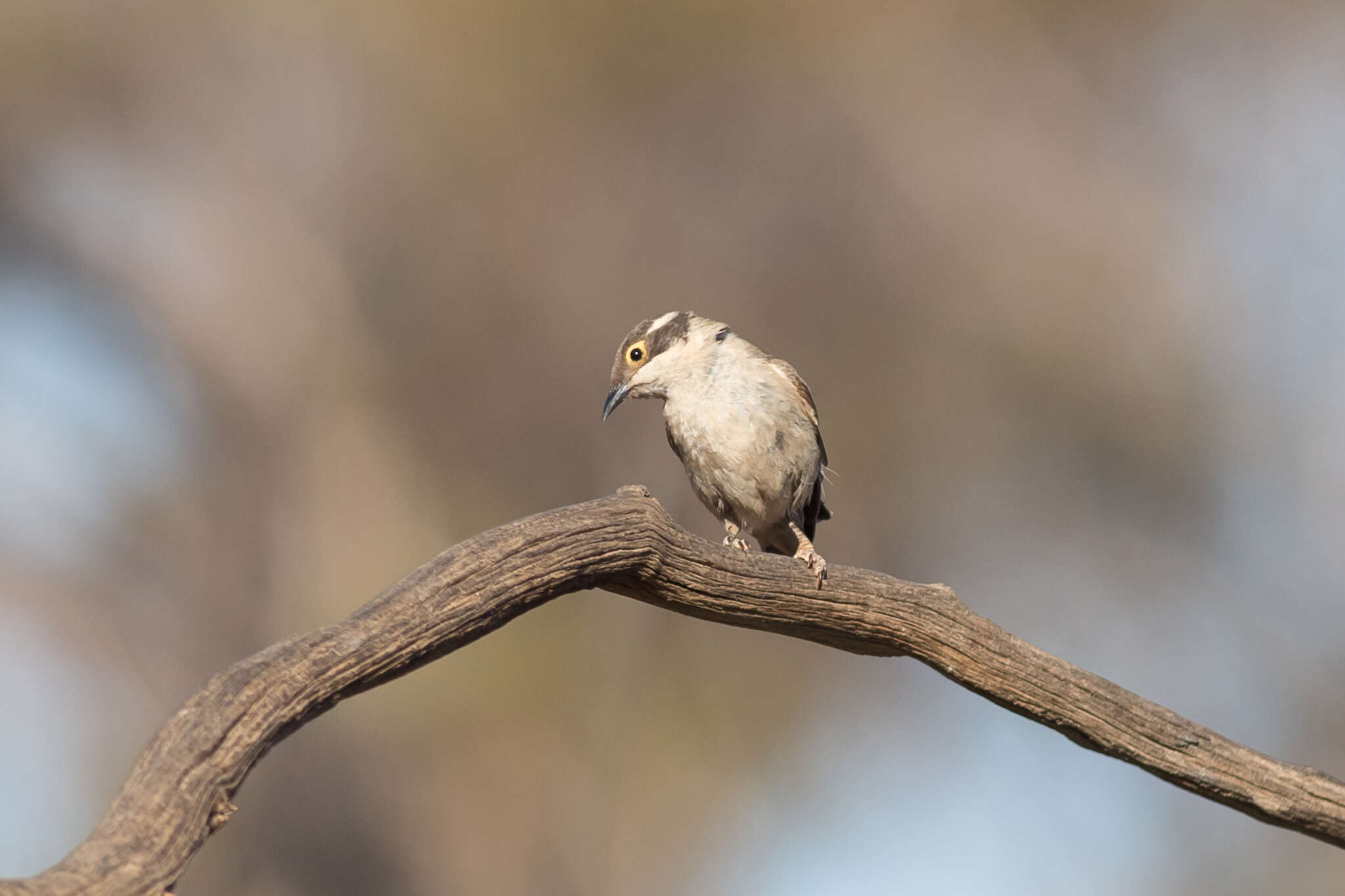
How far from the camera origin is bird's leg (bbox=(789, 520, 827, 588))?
12.7 feet

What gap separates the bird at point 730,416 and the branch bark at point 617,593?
799 mm

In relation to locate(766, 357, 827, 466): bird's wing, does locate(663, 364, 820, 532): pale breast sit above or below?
below

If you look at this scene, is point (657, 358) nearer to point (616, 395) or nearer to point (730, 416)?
point (616, 395)

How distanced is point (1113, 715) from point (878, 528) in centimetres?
612

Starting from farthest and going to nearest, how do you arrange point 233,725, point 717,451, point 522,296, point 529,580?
point 522,296 < point 717,451 < point 529,580 < point 233,725

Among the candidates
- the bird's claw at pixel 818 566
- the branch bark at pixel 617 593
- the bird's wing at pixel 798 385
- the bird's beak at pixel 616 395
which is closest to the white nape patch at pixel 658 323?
the bird's beak at pixel 616 395

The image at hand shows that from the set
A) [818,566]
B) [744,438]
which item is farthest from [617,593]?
[744,438]

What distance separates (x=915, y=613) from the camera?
394 centimetres

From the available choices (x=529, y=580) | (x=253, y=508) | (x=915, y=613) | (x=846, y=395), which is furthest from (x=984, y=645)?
(x=253, y=508)

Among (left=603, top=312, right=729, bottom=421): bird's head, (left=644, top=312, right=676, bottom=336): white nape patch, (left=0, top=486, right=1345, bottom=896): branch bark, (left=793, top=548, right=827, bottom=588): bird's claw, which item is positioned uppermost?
(left=644, top=312, right=676, bottom=336): white nape patch

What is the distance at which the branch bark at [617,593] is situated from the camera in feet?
8.16

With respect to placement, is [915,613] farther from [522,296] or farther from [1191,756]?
[522,296]

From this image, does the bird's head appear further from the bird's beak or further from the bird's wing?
the bird's wing

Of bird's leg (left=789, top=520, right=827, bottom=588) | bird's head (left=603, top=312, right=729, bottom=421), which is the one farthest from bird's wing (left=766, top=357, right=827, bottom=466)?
bird's leg (left=789, top=520, right=827, bottom=588)
